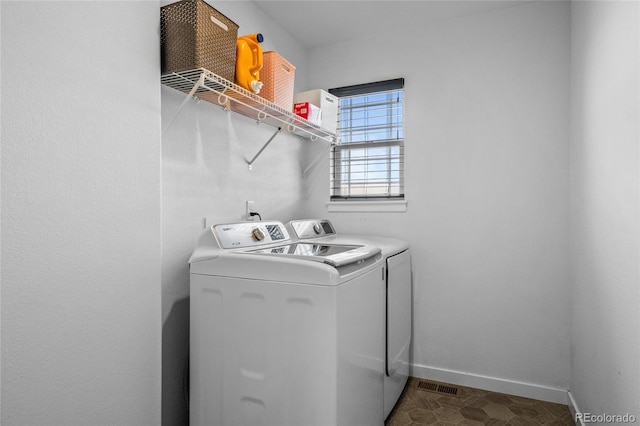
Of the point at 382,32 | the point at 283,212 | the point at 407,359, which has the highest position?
the point at 382,32

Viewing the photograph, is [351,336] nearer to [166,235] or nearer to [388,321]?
[388,321]

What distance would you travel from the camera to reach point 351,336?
1.53 metres

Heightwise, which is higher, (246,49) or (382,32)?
(382,32)

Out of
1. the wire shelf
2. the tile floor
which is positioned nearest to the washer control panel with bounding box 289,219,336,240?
the wire shelf

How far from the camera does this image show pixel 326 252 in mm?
1900

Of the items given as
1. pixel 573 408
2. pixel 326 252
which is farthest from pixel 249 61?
pixel 573 408

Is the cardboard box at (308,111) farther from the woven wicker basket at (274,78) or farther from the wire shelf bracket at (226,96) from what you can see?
the woven wicker basket at (274,78)

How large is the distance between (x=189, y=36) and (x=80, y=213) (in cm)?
82

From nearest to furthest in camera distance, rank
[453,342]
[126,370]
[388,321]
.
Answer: [126,370] → [388,321] → [453,342]

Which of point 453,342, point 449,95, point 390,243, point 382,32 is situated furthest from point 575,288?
point 382,32

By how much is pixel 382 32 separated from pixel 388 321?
2117 millimetres

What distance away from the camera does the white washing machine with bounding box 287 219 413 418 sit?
2.06m

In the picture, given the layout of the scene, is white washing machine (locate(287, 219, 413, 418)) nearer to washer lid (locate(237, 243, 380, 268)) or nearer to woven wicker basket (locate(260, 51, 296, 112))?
washer lid (locate(237, 243, 380, 268))

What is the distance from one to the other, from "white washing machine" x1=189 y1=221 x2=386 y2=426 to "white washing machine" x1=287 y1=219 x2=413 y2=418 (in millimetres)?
265
